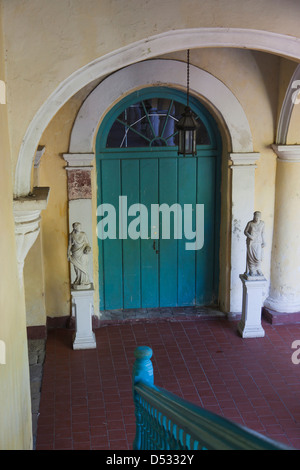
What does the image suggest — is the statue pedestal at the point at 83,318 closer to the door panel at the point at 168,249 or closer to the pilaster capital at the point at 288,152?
the door panel at the point at 168,249

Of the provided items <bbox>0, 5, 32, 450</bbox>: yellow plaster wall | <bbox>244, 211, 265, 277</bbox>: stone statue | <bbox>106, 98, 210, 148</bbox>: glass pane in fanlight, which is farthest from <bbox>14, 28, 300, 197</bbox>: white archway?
<bbox>106, 98, 210, 148</bbox>: glass pane in fanlight

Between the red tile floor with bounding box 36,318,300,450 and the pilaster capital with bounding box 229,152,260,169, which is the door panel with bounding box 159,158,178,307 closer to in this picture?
the red tile floor with bounding box 36,318,300,450

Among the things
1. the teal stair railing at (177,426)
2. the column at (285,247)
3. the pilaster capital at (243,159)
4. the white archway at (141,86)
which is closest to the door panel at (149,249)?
the white archway at (141,86)

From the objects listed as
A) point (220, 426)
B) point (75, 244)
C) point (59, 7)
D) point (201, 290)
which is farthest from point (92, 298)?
point (220, 426)

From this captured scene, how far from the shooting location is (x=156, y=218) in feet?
31.6

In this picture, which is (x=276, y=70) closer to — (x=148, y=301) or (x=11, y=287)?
(x=148, y=301)

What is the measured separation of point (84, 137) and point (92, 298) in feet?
7.57

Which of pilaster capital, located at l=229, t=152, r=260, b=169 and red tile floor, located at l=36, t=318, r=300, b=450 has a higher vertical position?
pilaster capital, located at l=229, t=152, r=260, b=169

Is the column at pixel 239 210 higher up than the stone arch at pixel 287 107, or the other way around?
the stone arch at pixel 287 107

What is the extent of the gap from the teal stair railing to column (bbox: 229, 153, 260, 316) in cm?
555

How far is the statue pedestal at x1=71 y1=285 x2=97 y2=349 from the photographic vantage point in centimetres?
871

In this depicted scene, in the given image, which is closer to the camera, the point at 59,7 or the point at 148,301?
the point at 59,7

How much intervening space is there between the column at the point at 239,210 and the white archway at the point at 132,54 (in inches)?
136

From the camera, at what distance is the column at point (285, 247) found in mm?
9312
